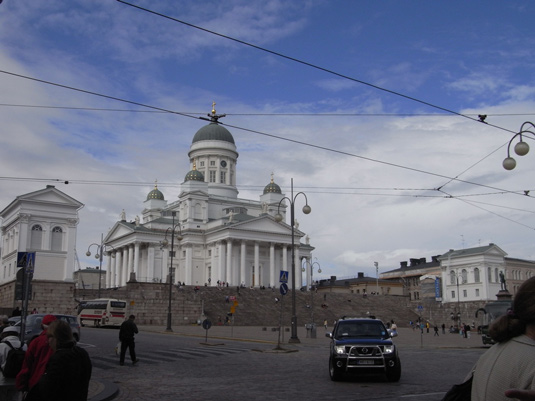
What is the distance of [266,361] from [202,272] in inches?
2871

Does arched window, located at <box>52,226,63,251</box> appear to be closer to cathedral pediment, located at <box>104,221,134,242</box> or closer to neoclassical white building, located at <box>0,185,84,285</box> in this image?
neoclassical white building, located at <box>0,185,84,285</box>

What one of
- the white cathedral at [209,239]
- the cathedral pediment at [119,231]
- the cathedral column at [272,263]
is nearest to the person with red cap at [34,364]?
the white cathedral at [209,239]

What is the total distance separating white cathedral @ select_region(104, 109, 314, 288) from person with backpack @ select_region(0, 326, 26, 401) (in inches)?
3048

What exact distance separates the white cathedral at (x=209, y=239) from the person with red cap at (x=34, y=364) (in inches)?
3087

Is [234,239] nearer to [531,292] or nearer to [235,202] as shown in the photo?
[235,202]

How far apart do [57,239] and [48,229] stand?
5.37ft

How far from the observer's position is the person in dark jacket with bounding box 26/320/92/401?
6098 mm

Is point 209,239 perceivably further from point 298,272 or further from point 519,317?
point 519,317

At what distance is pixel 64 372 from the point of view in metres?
6.15

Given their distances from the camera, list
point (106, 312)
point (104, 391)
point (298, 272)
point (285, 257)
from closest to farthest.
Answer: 1. point (104, 391)
2. point (106, 312)
3. point (285, 257)
4. point (298, 272)

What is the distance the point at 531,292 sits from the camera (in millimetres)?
3391

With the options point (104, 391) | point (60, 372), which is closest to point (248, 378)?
point (104, 391)

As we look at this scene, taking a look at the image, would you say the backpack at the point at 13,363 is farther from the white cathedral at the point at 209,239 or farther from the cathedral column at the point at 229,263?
the cathedral column at the point at 229,263

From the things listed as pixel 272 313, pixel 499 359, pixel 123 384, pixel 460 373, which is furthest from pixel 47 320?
pixel 272 313
